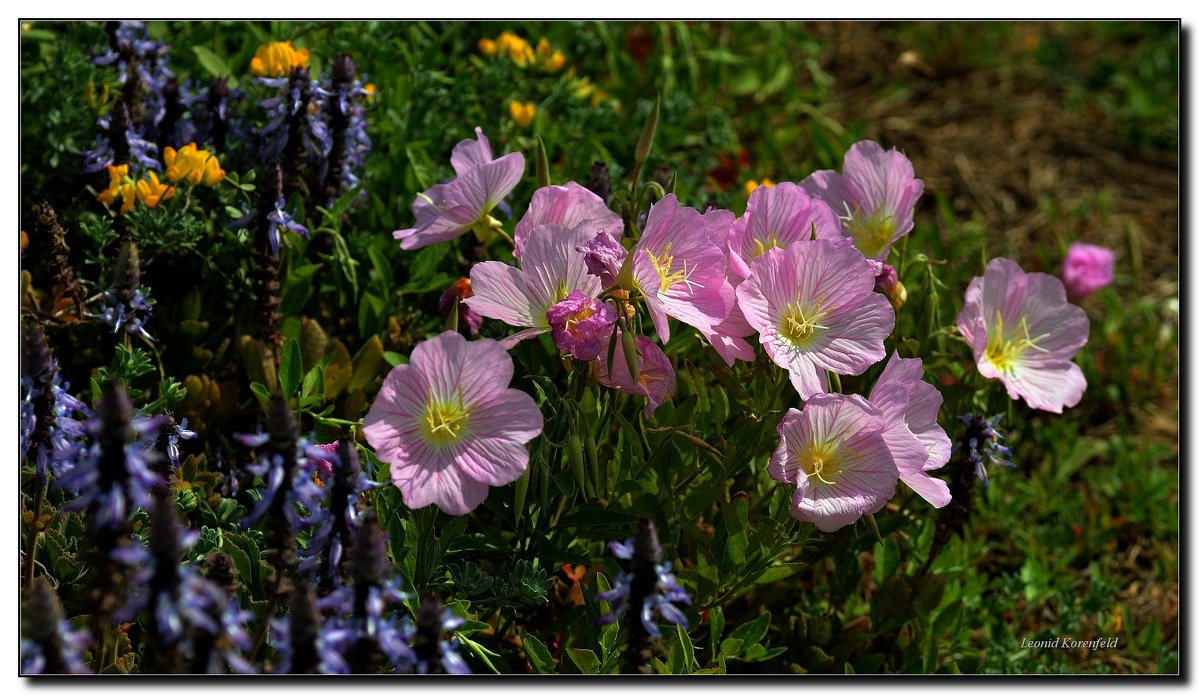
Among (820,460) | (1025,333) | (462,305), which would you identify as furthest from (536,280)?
(1025,333)

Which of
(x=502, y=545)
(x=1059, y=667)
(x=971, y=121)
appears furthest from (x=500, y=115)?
(x=971, y=121)

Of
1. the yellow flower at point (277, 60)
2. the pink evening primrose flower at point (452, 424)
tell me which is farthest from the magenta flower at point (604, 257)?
the yellow flower at point (277, 60)

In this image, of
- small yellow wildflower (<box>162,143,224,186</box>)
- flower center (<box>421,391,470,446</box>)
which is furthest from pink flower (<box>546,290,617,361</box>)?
small yellow wildflower (<box>162,143,224,186</box>)

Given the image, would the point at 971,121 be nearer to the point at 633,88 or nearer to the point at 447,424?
the point at 633,88

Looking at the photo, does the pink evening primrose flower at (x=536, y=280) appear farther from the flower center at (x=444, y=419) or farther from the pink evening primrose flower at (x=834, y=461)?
the pink evening primrose flower at (x=834, y=461)

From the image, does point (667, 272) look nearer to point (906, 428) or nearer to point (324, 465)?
point (906, 428)

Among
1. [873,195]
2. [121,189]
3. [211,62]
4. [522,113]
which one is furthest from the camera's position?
[522,113]

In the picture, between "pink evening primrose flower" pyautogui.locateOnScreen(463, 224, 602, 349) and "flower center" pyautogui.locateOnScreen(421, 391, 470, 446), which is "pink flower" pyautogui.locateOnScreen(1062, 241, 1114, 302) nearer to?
"pink evening primrose flower" pyautogui.locateOnScreen(463, 224, 602, 349)
